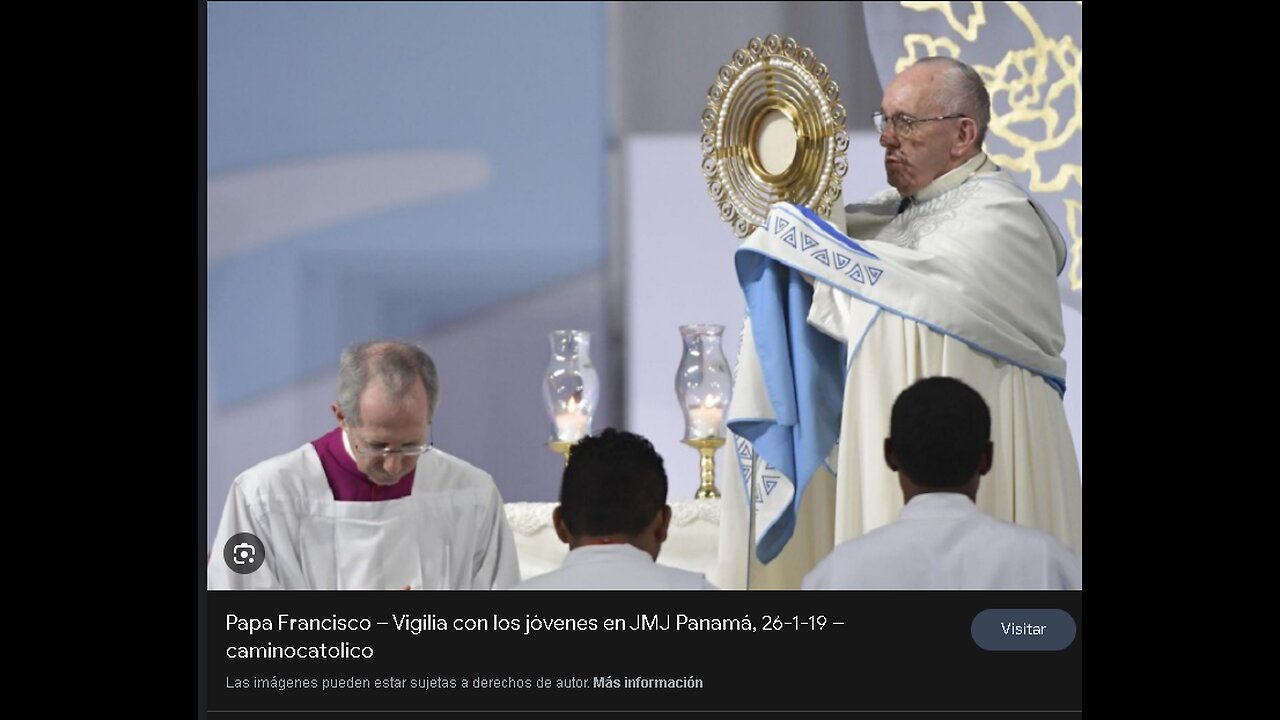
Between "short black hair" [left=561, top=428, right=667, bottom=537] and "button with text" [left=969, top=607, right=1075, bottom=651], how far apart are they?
48 centimetres

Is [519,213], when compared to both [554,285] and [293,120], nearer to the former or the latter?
[554,285]

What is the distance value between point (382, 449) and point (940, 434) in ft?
3.40

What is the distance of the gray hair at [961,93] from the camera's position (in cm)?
312

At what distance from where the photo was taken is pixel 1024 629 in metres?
2.32

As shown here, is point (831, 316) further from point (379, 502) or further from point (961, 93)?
point (379, 502)

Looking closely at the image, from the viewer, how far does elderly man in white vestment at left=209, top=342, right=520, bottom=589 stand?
2.70 meters

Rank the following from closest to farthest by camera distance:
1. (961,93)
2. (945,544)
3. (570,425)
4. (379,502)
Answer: (945,544) < (379,502) < (961,93) < (570,425)

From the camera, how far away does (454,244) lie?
4859 mm

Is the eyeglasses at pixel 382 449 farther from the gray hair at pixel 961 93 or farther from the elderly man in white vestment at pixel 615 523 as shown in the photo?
the gray hair at pixel 961 93

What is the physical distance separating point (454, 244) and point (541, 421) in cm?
58

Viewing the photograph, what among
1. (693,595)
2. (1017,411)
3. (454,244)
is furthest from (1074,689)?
(454,244)

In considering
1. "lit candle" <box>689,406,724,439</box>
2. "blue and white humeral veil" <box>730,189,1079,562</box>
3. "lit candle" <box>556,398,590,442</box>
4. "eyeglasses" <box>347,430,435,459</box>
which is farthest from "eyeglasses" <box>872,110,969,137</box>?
"eyeglasses" <box>347,430,435,459</box>

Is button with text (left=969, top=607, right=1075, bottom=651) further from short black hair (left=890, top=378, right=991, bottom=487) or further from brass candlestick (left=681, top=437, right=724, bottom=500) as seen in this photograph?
brass candlestick (left=681, top=437, right=724, bottom=500)

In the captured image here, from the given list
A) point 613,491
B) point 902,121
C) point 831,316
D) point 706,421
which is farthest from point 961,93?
point 613,491
